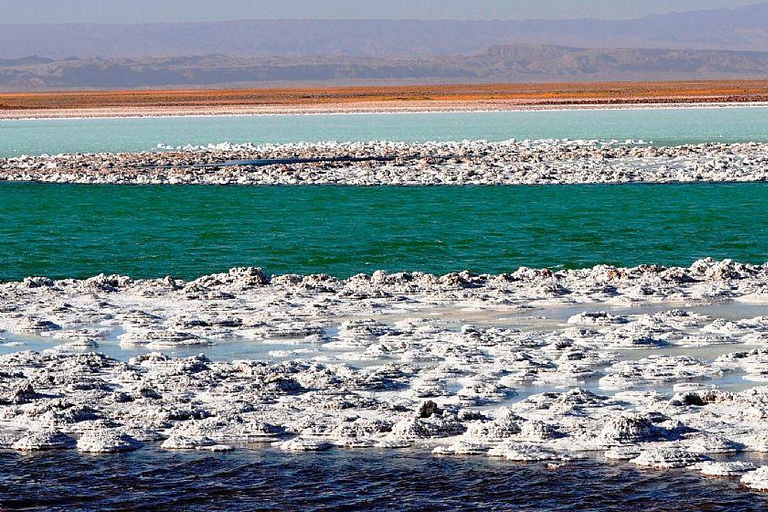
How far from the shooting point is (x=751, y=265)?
17.2 meters

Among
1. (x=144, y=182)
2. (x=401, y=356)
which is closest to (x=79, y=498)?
(x=401, y=356)

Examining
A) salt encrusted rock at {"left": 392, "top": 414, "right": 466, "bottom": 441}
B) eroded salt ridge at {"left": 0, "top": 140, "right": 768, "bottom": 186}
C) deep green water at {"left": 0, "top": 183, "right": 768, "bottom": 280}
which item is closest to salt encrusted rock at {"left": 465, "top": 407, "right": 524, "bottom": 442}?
salt encrusted rock at {"left": 392, "top": 414, "right": 466, "bottom": 441}

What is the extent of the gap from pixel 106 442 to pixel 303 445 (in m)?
1.39

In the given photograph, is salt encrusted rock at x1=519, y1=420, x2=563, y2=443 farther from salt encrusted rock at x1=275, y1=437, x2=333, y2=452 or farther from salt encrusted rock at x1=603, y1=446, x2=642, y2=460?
salt encrusted rock at x1=275, y1=437, x2=333, y2=452

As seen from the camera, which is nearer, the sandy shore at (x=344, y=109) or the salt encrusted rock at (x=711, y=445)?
the salt encrusted rock at (x=711, y=445)

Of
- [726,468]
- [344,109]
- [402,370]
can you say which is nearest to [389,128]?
[344,109]

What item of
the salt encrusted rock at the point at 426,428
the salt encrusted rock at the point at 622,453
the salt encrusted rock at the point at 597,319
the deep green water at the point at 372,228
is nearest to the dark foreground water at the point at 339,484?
the salt encrusted rock at the point at 622,453

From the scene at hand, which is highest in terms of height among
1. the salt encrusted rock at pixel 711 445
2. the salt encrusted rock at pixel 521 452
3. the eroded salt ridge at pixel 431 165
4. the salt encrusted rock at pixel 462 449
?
the salt encrusted rock at pixel 711 445

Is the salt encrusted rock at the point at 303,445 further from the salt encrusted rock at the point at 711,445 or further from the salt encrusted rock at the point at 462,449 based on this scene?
the salt encrusted rock at the point at 711,445

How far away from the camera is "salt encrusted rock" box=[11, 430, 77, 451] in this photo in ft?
30.3

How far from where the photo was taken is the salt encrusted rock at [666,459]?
28.2ft

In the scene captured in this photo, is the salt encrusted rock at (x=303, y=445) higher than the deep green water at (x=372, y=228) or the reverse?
higher

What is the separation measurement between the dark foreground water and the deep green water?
9.46m

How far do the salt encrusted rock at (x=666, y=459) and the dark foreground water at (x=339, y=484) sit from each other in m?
0.13
